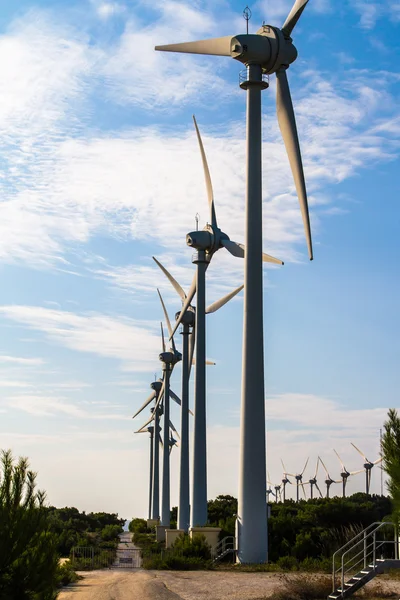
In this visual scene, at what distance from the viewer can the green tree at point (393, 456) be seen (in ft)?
80.3

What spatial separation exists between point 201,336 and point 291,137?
22.0 metres

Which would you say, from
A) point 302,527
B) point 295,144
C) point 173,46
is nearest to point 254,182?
point 295,144

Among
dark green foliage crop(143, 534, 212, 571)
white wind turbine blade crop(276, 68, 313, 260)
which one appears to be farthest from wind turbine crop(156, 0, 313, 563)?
dark green foliage crop(143, 534, 212, 571)

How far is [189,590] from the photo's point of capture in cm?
3188

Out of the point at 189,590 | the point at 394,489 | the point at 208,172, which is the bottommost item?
the point at 189,590

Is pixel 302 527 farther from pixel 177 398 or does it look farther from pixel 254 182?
pixel 177 398

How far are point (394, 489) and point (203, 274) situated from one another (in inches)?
1556

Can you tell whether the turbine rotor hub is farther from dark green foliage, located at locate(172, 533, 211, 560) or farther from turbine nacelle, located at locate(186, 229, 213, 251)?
dark green foliage, located at locate(172, 533, 211, 560)

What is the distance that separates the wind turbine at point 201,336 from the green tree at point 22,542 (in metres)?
36.3

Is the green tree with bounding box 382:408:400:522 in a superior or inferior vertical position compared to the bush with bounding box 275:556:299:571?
superior

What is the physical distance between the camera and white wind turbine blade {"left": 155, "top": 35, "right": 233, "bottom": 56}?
4494 cm

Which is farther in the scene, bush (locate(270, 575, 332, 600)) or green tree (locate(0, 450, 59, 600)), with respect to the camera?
bush (locate(270, 575, 332, 600))

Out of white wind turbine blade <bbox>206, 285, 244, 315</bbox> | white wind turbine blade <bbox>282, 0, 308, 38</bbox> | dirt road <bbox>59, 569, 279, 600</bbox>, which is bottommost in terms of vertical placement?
dirt road <bbox>59, 569, 279, 600</bbox>

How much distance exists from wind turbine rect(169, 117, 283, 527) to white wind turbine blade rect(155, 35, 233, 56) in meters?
10.2
